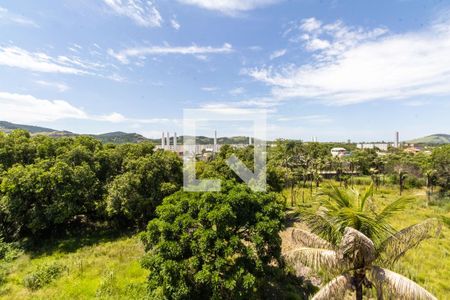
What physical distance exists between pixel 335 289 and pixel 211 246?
335 centimetres

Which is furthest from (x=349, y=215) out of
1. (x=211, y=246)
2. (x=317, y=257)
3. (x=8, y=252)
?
(x=8, y=252)

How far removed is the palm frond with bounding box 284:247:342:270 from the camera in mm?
4766

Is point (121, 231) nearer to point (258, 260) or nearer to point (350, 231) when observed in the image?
point (258, 260)

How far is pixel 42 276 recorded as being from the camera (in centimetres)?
942

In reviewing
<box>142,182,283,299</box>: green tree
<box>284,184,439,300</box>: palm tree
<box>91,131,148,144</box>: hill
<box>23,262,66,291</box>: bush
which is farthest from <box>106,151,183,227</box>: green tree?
<box>91,131,148,144</box>: hill

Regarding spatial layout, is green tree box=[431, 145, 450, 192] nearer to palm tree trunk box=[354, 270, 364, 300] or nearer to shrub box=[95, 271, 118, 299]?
palm tree trunk box=[354, 270, 364, 300]

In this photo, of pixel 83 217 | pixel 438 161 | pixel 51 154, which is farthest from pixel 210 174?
pixel 438 161

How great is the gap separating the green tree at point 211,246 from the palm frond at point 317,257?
2014mm

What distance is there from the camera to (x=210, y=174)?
14547 millimetres

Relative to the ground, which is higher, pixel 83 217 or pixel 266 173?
pixel 266 173

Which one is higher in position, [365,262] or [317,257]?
[365,262]

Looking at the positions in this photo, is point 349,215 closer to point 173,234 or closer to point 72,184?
point 173,234

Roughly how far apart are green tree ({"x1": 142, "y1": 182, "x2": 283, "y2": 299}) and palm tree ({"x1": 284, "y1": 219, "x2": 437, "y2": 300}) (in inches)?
85.5

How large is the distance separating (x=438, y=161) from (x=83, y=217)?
125 feet
